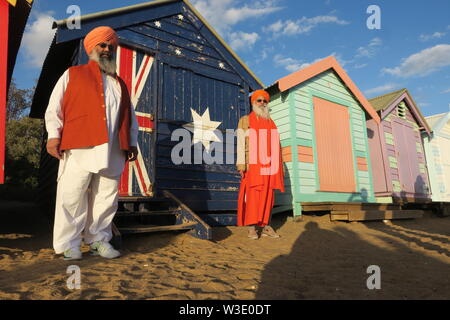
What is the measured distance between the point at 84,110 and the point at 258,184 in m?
2.44

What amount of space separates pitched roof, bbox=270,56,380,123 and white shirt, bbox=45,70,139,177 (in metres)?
4.50

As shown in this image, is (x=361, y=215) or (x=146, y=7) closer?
(x=146, y=7)

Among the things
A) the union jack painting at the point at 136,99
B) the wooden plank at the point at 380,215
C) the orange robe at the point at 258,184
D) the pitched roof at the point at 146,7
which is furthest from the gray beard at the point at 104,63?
the wooden plank at the point at 380,215

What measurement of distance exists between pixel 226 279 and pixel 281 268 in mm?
657

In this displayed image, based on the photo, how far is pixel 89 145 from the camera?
8.07 feet

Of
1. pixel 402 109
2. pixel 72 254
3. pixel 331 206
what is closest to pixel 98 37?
pixel 72 254

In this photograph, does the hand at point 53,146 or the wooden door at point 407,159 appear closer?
the hand at point 53,146

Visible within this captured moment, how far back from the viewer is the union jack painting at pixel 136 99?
14.8ft

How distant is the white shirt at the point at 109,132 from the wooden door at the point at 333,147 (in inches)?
204

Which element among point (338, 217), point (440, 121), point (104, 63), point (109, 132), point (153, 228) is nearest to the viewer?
point (109, 132)

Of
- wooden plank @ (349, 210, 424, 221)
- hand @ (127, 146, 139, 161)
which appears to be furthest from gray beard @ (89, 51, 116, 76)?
wooden plank @ (349, 210, 424, 221)

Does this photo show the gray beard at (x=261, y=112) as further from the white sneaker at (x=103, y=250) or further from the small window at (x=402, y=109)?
the small window at (x=402, y=109)

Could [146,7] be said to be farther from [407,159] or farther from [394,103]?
[407,159]
